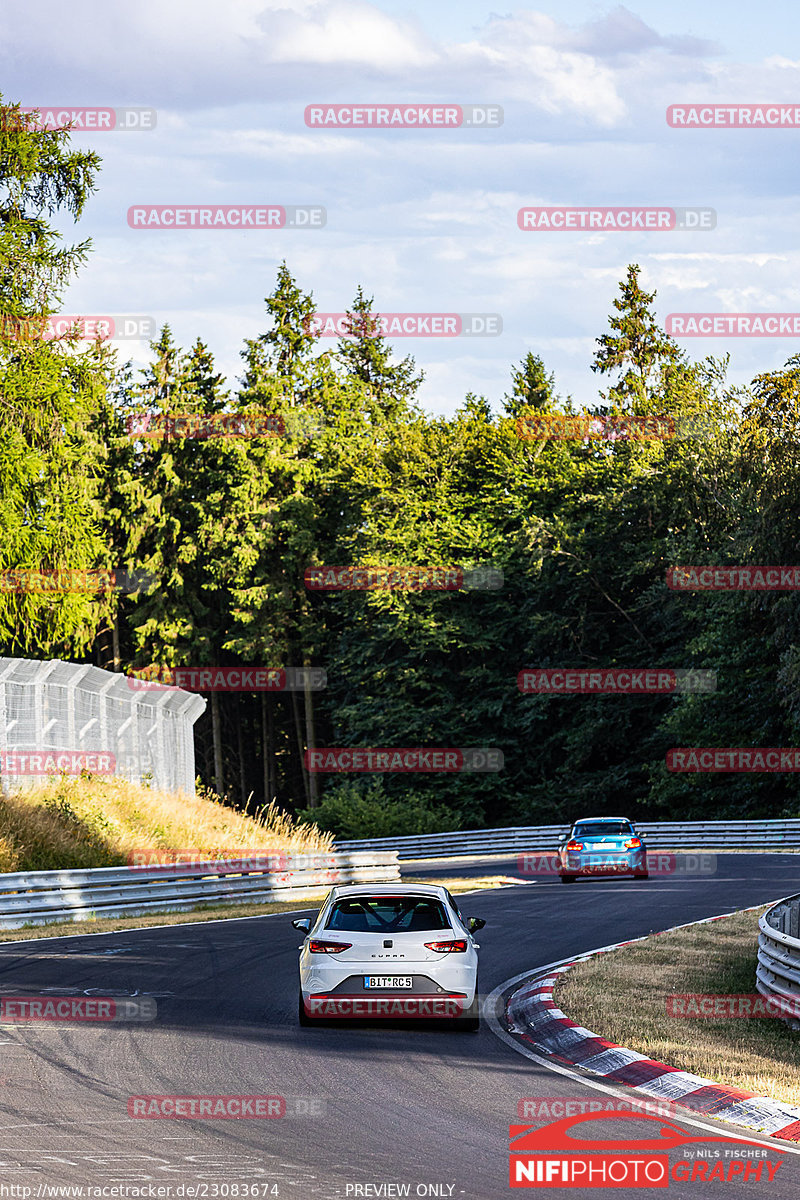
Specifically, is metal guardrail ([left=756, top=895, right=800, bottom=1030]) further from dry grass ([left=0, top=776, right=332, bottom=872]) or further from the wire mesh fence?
the wire mesh fence

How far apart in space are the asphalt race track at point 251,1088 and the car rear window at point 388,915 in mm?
904

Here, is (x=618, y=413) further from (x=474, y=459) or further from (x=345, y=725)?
(x=345, y=725)

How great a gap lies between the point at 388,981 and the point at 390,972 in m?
0.08

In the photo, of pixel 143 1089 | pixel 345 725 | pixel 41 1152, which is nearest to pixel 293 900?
pixel 143 1089

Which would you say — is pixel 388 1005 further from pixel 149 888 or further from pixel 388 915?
pixel 149 888

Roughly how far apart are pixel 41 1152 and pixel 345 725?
5549 centimetres

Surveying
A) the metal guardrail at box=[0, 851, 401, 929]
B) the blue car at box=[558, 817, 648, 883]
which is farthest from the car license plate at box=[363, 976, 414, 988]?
the blue car at box=[558, 817, 648, 883]

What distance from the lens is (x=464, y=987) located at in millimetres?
12297

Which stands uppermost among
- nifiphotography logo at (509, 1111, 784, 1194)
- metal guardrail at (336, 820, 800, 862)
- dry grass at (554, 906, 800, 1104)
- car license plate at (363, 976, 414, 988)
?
nifiphotography logo at (509, 1111, 784, 1194)

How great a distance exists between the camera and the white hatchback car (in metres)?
12.3

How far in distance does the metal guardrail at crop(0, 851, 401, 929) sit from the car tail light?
1114 cm

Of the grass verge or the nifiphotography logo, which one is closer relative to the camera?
the nifiphotography logo

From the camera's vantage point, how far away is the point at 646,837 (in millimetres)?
45500

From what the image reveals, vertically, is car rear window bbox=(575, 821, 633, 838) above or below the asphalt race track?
below
